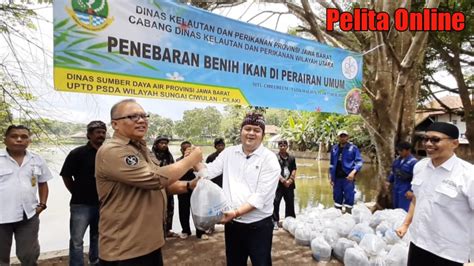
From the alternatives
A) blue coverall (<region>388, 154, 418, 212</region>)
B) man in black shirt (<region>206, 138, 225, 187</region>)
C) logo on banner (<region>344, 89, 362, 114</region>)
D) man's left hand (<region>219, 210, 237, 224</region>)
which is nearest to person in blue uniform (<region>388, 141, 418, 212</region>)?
blue coverall (<region>388, 154, 418, 212</region>)

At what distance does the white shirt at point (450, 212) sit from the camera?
209cm

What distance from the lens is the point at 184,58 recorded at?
325 centimetres

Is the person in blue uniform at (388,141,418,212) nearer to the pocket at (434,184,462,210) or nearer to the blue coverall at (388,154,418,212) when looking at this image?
the blue coverall at (388,154,418,212)

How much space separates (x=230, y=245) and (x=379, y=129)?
4.49 m

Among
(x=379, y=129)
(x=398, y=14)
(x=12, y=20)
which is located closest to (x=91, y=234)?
(x=12, y=20)

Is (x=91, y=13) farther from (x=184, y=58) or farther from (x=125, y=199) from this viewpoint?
(x=125, y=199)

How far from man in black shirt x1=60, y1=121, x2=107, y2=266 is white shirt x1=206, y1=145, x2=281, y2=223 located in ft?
4.86

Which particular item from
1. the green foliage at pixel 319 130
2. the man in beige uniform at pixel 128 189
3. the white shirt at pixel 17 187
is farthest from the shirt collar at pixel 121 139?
the green foliage at pixel 319 130

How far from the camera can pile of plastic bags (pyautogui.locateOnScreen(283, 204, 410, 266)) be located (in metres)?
3.32

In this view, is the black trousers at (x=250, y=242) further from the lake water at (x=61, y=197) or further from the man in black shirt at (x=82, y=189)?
the man in black shirt at (x=82, y=189)

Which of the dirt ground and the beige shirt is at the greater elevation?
the beige shirt

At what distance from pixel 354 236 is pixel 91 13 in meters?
3.65

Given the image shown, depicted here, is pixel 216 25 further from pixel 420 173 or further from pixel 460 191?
pixel 460 191

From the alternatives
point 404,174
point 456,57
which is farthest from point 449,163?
point 456,57
